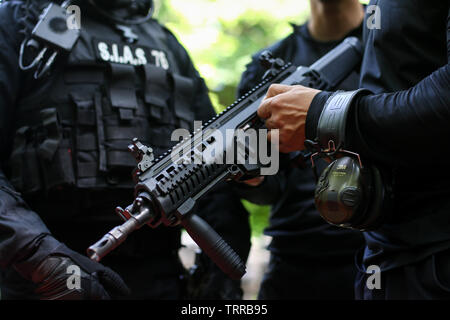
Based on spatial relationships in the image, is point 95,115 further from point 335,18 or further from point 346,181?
point 335,18

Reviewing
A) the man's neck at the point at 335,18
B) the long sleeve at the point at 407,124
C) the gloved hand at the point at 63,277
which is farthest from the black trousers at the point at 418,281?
the man's neck at the point at 335,18

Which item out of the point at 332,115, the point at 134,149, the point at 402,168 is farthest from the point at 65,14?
the point at 402,168

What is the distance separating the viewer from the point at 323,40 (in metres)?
2.29

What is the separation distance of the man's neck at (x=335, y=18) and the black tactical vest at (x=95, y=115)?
30.7 inches

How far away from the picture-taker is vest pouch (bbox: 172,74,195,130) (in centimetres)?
196

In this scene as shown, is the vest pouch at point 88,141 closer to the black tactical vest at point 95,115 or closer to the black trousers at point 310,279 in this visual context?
the black tactical vest at point 95,115

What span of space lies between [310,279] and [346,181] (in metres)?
0.95

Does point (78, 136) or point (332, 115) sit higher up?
point (332, 115)

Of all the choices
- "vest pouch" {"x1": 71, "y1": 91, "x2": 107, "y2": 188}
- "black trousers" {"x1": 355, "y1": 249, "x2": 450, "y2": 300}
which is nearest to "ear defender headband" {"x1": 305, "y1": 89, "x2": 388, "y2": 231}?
"black trousers" {"x1": 355, "y1": 249, "x2": 450, "y2": 300}

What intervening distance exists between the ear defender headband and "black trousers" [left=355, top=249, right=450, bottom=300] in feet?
0.48

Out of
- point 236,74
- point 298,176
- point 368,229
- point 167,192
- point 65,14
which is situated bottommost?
point 236,74

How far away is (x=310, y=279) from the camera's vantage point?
2061mm

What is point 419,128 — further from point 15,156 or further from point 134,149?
point 15,156
